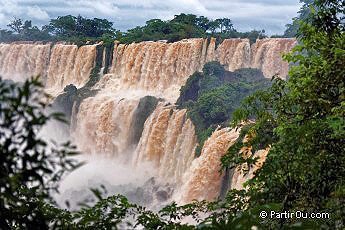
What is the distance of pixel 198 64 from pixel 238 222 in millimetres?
26521

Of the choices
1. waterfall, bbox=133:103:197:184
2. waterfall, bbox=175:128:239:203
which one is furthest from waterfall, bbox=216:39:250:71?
waterfall, bbox=175:128:239:203

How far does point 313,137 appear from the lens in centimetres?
490

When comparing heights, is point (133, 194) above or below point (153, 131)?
below

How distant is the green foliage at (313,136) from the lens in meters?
4.49

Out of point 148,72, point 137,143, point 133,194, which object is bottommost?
point 133,194

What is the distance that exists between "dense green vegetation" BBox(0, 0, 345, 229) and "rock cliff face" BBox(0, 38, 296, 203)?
468 inches

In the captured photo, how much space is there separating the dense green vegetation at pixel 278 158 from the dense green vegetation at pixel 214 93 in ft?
46.1

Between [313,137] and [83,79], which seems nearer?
[313,137]

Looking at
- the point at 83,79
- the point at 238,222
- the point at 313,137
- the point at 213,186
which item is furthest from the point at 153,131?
the point at 238,222

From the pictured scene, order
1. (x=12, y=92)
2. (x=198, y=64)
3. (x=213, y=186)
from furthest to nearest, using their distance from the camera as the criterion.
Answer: (x=198, y=64) → (x=213, y=186) → (x=12, y=92)

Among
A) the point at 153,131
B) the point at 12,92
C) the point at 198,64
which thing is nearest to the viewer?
the point at 12,92

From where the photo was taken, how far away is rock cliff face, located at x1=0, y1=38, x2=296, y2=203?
68.1 feet

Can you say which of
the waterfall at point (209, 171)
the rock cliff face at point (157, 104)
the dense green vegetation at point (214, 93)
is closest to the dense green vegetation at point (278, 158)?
the waterfall at point (209, 171)

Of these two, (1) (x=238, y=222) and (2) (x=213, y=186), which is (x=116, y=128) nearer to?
(2) (x=213, y=186)
